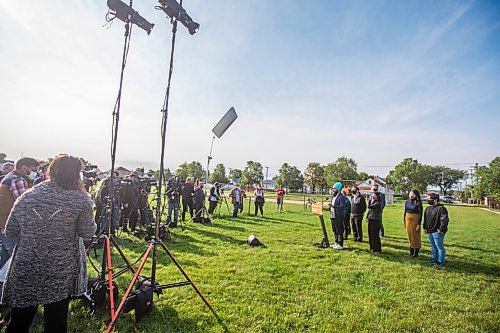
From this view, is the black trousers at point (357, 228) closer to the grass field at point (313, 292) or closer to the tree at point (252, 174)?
the grass field at point (313, 292)

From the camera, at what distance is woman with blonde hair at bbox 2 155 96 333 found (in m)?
2.16

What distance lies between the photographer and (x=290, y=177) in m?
83.6

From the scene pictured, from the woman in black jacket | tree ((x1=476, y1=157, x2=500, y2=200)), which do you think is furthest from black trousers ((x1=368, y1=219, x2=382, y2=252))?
tree ((x1=476, y1=157, x2=500, y2=200))

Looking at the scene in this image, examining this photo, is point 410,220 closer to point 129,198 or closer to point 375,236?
point 375,236

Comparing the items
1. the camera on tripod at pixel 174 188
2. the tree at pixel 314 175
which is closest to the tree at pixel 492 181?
the tree at pixel 314 175

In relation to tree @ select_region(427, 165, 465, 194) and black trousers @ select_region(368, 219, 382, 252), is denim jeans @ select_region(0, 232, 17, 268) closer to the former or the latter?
black trousers @ select_region(368, 219, 382, 252)

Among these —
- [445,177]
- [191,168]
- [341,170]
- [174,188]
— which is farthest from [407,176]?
[174,188]

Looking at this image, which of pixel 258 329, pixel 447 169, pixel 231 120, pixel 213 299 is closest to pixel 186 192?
pixel 231 120

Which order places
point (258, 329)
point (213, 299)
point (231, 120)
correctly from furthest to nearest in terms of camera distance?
point (231, 120)
point (213, 299)
point (258, 329)

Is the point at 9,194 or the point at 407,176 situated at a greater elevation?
the point at 407,176

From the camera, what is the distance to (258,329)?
341cm

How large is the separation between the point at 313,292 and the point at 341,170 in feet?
250

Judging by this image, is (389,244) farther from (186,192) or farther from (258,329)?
(186,192)

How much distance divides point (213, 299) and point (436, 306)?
12.1 feet
